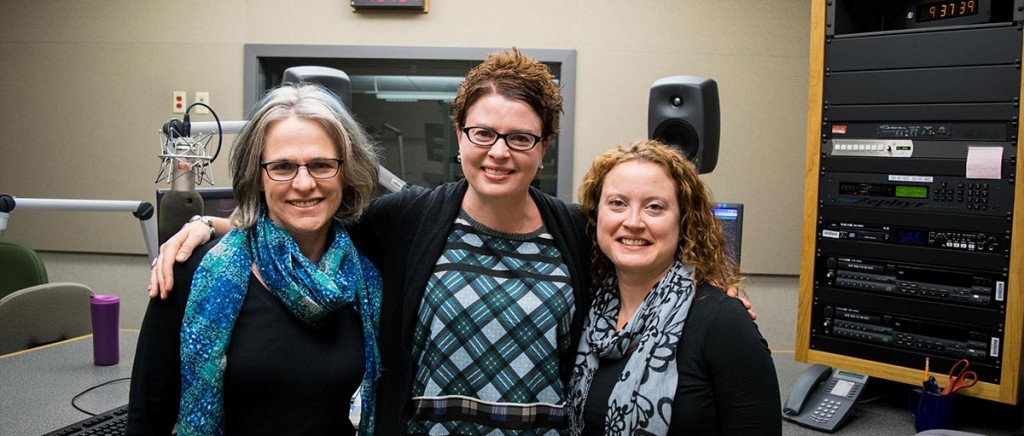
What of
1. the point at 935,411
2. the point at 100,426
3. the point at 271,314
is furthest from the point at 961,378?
the point at 100,426

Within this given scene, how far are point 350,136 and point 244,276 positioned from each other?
0.31m

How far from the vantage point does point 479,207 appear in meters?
1.43

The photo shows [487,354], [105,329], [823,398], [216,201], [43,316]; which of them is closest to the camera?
[487,354]

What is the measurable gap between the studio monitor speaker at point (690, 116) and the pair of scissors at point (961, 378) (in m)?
0.78

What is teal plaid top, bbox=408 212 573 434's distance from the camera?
1335 millimetres

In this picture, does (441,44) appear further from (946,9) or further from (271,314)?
(271,314)

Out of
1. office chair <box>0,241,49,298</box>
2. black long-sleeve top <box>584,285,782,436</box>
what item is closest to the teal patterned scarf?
black long-sleeve top <box>584,285,782,436</box>

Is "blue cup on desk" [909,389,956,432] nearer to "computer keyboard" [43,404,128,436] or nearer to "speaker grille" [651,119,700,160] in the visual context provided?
"speaker grille" [651,119,700,160]

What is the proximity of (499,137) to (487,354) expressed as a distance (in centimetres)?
39

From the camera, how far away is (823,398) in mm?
1965

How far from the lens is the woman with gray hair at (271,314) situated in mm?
1245

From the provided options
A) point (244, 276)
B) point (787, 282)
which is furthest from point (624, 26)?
point (244, 276)

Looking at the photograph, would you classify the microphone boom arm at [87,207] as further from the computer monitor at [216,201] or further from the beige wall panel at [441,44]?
the beige wall panel at [441,44]

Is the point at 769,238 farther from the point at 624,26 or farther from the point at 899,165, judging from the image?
the point at 899,165
